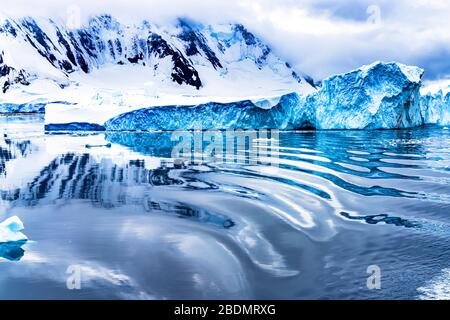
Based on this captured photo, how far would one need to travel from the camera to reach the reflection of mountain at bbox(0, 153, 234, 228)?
22.2 ft

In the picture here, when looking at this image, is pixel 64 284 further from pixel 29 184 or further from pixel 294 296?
pixel 29 184

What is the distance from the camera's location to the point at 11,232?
4.92 m

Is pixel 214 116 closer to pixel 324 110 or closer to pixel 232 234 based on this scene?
pixel 324 110

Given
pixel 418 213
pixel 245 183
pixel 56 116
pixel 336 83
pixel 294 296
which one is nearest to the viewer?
pixel 294 296

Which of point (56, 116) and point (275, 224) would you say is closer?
point (275, 224)

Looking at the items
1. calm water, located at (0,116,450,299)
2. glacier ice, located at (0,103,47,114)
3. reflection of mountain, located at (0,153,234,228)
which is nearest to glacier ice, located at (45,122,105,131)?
reflection of mountain, located at (0,153,234,228)

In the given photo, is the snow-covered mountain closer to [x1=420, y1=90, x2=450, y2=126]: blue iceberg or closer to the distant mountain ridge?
the distant mountain ridge

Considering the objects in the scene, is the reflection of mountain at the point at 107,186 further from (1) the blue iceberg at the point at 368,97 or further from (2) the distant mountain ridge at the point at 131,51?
(2) the distant mountain ridge at the point at 131,51

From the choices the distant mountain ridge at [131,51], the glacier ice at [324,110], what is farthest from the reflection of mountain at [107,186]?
the distant mountain ridge at [131,51]

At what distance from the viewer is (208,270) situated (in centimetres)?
412

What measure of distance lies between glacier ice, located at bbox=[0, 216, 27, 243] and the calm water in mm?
99
